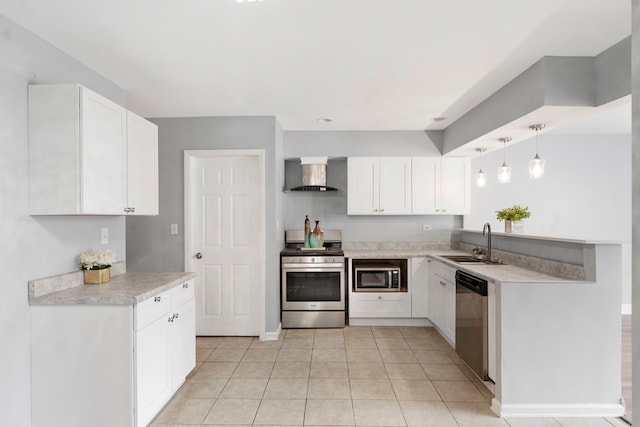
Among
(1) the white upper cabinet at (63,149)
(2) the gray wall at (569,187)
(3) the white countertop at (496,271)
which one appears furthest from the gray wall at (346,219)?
(1) the white upper cabinet at (63,149)

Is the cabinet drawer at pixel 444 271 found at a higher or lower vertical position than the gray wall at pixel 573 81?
lower

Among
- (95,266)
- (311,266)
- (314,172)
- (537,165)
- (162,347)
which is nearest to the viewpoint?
(162,347)

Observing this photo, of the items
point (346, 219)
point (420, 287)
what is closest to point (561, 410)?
point (420, 287)

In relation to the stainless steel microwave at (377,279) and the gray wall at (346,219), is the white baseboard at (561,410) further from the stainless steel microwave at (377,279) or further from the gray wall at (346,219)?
the gray wall at (346,219)

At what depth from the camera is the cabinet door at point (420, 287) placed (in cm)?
434

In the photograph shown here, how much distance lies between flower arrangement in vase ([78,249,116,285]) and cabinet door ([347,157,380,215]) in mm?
2852

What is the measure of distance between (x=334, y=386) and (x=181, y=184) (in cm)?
260

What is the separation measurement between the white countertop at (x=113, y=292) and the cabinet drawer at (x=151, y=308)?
0.04m

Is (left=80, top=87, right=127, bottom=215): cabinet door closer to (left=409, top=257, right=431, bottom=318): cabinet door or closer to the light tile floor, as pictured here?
the light tile floor

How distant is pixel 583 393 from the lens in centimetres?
245

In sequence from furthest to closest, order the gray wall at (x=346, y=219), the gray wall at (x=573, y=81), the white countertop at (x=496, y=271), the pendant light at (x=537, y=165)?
the gray wall at (x=346, y=219) < the pendant light at (x=537, y=165) < the white countertop at (x=496, y=271) < the gray wall at (x=573, y=81)

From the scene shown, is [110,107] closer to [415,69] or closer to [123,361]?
[123,361]

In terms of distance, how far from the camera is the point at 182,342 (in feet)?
8.98

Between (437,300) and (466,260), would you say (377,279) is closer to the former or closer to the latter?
(437,300)
